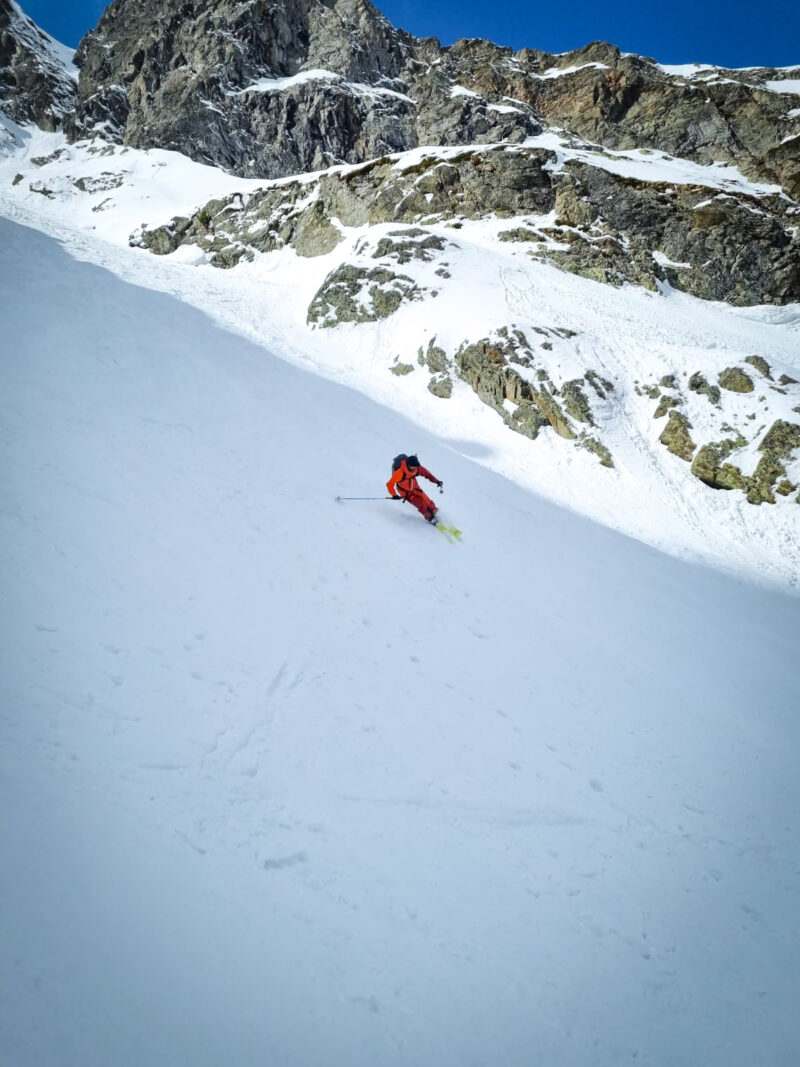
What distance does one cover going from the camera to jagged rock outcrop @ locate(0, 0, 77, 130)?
84938 mm

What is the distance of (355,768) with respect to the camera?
454cm

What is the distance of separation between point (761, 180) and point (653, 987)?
70.6 metres

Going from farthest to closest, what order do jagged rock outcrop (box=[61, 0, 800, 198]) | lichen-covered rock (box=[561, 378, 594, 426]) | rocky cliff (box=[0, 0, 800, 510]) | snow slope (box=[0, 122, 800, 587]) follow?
1. jagged rock outcrop (box=[61, 0, 800, 198])
2. rocky cliff (box=[0, 0, 800, 510])
3. lichen-covered rock (box=[561, 378, 594, 426])
4. snow slope (box=[0, 122, 800, 587])

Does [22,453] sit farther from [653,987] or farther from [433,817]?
[653,987]

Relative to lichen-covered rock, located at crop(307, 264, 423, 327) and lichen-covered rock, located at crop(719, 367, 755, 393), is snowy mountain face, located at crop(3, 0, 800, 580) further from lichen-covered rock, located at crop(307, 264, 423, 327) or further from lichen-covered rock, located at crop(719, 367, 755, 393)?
lichen-covered rock, located at crop(307, 264, 423, 327)

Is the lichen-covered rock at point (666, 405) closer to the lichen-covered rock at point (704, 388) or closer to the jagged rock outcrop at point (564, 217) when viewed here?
the lichen-covered rock at point (704, 388)

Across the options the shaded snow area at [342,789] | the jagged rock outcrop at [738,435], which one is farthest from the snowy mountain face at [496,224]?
the shaded snow area at [342,789]

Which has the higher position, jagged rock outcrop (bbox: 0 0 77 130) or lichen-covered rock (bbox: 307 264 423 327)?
jagged rock outcrop (bbox: 0 0 77 130)

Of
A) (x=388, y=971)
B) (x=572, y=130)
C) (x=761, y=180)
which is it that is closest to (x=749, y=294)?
(x=761, y=180)

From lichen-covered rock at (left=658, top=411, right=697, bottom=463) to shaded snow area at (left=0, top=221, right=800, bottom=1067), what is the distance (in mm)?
11800

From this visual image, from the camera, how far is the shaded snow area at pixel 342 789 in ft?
9.87

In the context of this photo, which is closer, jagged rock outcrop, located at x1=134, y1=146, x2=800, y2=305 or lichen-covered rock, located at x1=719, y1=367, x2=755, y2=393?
lichen-covered rock, located at x1=719, y1=367, x2=755, y2=393

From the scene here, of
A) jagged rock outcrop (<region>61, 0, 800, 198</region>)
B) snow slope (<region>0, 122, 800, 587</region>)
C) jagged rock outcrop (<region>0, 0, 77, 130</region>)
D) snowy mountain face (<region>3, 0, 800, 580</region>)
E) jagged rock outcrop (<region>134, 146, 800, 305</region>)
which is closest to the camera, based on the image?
snow slope (<region>0, 122, 800, 587</region>)

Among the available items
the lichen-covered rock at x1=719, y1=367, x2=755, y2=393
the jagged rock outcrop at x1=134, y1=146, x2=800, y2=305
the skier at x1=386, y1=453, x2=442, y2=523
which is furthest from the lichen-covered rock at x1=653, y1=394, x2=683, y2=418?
the jagged rock outcrop at x1=134, y1=146, x2=800, y2=305
